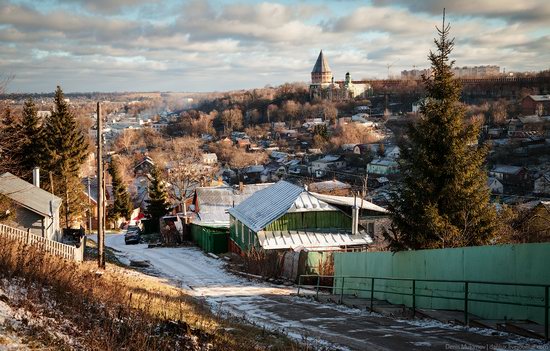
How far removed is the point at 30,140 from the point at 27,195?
46.8 ft

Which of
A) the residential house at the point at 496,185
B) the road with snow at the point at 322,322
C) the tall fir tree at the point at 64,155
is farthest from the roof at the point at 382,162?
the road with snow at the point at 322,322

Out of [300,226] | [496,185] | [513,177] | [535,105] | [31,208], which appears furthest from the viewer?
[535,105]

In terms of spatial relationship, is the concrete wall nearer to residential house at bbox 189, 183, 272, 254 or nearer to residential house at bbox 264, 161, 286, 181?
residential house at bbox 189, 183, 272, 254

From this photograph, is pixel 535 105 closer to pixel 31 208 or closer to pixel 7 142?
pixel 31 208

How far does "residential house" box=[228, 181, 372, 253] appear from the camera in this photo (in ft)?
95.3

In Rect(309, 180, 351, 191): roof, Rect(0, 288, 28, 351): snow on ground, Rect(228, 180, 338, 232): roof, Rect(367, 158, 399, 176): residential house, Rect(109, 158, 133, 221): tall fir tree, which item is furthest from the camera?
Rect(367, 158, 399, 176): residential house

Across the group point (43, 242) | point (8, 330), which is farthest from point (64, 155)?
point (8, 330)

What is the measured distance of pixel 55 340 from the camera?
6.63 m

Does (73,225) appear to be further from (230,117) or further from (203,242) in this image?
(230,117)

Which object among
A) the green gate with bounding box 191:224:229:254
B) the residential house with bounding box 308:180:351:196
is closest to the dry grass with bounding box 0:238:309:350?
the green gate with bounding box 191:224:229:254

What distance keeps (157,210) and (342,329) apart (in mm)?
44823

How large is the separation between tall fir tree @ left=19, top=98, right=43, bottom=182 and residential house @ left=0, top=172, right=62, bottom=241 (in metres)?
11.3

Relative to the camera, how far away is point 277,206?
3095cm

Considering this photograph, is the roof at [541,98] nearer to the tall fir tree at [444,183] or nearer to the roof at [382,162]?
the roof at [382,162]
